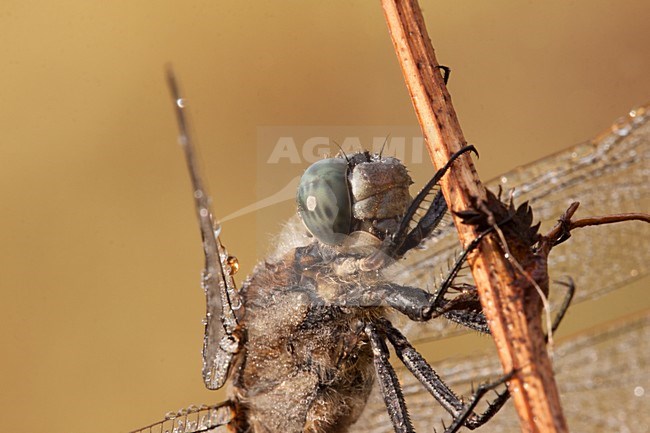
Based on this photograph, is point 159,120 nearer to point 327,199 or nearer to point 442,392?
point 327,199

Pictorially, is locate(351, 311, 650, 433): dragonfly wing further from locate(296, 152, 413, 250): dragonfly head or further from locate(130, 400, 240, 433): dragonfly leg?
locate(296, 152, 413, 250): dragonfly head

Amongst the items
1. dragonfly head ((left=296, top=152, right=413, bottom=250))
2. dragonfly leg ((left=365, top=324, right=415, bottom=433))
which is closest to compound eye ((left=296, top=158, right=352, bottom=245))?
dragonfly head ((left=296, top=152, right=413, bottom=250))

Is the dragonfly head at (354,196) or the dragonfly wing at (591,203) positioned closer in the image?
the dragonfly head at (354,196)

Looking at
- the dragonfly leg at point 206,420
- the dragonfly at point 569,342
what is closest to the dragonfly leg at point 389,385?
the dragonfly at point 569,342

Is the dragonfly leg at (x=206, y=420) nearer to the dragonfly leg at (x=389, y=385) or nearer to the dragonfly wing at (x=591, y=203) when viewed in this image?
the dragonfly leg at (x=389, y=385)

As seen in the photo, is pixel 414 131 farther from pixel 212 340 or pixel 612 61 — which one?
pixel 612 61

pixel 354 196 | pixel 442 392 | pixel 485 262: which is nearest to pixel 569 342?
pixel 442 392
